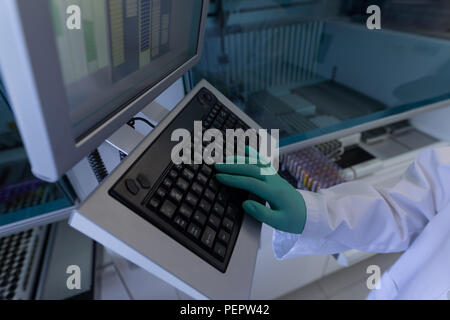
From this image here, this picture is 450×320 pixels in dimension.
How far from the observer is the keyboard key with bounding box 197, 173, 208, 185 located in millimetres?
419

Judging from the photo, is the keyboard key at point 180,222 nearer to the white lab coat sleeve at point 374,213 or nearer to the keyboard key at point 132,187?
the keyboard key at point 132,187

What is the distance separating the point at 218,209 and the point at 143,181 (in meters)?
0.12

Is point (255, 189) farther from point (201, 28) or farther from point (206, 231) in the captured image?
point (201, 28)

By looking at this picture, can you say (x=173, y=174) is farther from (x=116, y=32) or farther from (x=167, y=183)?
(x=116, y=32)

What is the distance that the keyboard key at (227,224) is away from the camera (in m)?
0.40

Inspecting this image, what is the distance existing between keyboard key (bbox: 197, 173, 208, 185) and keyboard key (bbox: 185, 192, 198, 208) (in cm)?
3

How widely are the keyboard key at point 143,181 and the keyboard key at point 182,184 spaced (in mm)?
44

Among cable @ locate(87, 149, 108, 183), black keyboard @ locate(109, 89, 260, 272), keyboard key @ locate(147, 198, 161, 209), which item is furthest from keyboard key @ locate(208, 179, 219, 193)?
cable @ locate(87, 149, 108, 183)

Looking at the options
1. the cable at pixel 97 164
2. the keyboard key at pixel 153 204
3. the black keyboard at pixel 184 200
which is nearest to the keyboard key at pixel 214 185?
the black keyboard at pixel 184 200

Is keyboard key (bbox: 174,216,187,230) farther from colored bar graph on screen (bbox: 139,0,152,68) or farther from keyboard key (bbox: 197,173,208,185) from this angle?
colored bar graph on screen (bbox: 139,0,152,68)

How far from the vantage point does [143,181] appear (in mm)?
355

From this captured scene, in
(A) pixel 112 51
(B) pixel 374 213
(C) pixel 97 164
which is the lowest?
(B) pixel 374 213

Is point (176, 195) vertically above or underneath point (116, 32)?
underneath

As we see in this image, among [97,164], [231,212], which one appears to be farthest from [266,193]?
[97,164]
